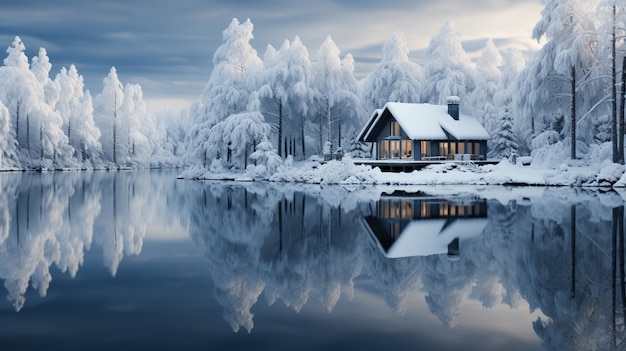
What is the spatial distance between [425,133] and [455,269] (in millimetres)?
45059

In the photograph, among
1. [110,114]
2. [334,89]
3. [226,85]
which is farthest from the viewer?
[110,114]

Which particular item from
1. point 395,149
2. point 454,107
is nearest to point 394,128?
point 395,149

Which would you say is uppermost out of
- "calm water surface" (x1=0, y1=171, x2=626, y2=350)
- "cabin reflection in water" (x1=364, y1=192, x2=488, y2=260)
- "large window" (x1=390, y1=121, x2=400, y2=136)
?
"large window" (x1=390, y1=121, x2=400, y2=136)

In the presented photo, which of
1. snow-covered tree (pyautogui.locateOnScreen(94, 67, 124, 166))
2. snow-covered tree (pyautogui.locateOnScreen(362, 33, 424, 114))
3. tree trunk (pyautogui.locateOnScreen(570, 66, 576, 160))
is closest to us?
tree trunk (pyautogui.locateOnScreen(570, 66, 576, 160))

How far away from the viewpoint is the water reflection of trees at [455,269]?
8078 millimetres

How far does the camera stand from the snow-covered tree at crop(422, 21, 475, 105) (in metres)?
67.1

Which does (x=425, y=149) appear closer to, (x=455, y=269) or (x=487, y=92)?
(x=487, y=92)

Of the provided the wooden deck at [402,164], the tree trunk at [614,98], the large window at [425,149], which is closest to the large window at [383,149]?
the large window at [425,149]

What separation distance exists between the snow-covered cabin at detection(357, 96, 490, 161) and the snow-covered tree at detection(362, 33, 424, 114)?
8.08m

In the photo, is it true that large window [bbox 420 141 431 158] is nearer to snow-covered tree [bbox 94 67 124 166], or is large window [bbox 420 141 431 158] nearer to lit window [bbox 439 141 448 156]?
lit window [bbox 439 141 448 156]

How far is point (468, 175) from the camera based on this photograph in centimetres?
4500

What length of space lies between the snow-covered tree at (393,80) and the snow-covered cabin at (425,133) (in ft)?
26.5

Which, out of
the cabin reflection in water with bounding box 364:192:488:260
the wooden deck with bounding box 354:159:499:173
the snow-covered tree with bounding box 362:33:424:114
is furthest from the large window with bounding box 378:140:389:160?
the cabin reflection in water with bounding box 364:192:488:260

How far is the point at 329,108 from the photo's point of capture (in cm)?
6125
